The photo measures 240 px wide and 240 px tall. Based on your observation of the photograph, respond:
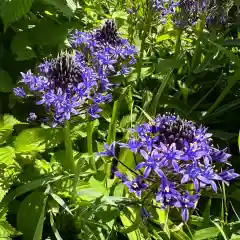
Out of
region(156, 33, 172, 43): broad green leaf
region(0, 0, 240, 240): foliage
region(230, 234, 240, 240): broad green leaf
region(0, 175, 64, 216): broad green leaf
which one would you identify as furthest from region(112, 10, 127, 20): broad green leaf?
region(230, 234, 240, 240): broad green leaf

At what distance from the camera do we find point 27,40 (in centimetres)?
171

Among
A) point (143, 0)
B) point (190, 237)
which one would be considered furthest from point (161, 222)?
point (143, 0)

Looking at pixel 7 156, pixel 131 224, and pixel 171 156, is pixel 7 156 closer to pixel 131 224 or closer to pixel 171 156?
pixel 131 224

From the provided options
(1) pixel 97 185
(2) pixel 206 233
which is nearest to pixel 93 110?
(1) pixel 97 185

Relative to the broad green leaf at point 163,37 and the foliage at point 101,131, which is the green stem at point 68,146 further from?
the broad green leaf at point 163,37

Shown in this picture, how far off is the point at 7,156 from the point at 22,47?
0.50 meters

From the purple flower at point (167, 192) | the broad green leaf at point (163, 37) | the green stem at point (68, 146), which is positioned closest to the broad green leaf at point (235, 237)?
the purple flower at point (167, 192)

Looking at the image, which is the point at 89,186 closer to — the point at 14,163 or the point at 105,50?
the point at 14,163

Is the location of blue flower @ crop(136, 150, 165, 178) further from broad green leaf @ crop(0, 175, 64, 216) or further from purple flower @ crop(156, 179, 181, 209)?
broad green leaf @ crop(0, 175, 64, 216)

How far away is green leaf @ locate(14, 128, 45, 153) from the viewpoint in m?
1.34

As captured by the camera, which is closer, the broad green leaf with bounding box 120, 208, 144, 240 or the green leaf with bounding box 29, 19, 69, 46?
the broad green leaf with bounding box 120, 208, 144, 240

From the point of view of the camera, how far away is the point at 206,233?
4.26 feet

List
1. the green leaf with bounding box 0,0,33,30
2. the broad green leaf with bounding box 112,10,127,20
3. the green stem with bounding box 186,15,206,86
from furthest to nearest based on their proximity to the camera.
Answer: the broad green leaf with bounding box 112,10,127,20 → the green stem with bounding box 186,15,206,86 → the green leaf with bounding box 0,0,33,30

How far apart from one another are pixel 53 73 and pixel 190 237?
0.56 meters
